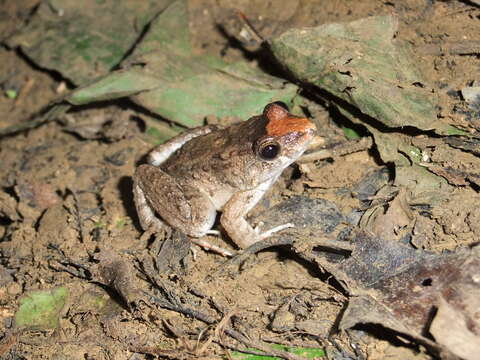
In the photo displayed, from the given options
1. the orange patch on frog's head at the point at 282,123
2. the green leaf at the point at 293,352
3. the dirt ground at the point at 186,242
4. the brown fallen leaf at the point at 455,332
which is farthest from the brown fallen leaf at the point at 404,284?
the orange patch on frog's head at the point at 282,123

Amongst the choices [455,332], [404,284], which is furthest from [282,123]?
[455,332]

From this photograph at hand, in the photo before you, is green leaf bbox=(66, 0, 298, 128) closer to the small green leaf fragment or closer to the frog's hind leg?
the frog's hind leg

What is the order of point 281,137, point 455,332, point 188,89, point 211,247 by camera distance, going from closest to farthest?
point 455,332
point 281,137
point 211,247
point 188,89

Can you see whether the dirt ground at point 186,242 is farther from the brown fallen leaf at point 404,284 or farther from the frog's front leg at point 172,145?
the frog's front leg at point 172,145

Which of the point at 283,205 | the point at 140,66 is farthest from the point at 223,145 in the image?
the point at 140,66

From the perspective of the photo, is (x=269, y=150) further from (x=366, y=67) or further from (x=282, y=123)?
(x=366, y=67)

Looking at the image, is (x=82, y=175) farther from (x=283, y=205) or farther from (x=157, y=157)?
(x=283, y=205)
